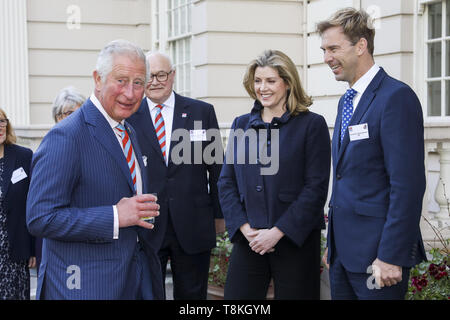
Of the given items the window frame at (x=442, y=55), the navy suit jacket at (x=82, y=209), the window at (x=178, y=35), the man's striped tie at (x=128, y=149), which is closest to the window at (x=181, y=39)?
the window at (x=178, y=35)

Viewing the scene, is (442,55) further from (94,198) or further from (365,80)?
(94,198)

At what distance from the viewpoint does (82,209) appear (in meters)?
2.49

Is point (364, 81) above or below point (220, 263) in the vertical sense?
above

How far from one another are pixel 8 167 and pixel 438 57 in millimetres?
4571

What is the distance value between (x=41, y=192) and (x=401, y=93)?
5.55 ft

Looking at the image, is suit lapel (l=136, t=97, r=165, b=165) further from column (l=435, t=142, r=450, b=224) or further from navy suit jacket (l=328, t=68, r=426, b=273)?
column (l=435, t=142, r=450, b=224)

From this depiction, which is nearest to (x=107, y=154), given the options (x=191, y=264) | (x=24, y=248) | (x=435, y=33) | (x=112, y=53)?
(x=112, y=53)

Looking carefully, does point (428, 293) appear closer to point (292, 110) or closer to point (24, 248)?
point (292, 110)

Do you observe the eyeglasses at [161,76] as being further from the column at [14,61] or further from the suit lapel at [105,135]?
the column at [14,61]

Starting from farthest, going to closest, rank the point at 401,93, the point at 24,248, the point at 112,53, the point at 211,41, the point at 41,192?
the point at 211,41 → the point at 24,248 → the point at 401,93 → the point at 112,53 → the point at 41,192

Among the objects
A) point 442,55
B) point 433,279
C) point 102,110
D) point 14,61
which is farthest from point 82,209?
point 14,61

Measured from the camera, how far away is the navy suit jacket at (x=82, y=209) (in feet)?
7.99

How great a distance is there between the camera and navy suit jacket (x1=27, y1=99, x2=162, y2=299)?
2436 mm

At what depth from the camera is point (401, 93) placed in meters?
2.89
